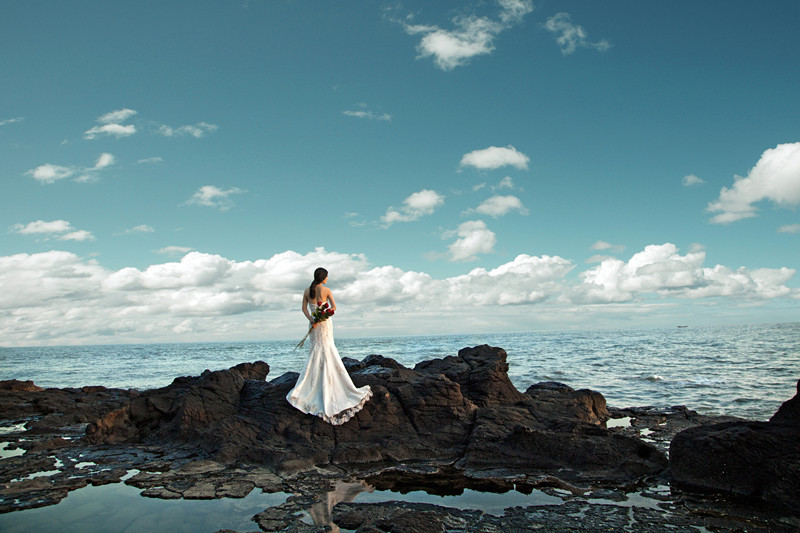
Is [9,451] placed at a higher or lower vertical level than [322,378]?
lower

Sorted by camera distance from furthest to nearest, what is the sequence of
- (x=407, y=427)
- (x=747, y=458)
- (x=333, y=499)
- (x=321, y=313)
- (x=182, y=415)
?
1. (x=182, y=415)
2. (x=321, y=313)
3. (x=407, y=427)
4. (x=747, y=458)
5. (x=333, y=499)

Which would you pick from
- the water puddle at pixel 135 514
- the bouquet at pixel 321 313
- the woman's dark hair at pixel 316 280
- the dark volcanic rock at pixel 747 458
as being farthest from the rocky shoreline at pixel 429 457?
the woman's dark hair at pixel 316 280

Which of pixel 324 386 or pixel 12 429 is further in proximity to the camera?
pixel 12 429

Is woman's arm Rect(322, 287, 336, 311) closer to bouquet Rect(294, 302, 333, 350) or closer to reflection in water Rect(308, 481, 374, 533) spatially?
bouquet Rect(294, 302, 333, 350)

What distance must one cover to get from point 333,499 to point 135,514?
249cm

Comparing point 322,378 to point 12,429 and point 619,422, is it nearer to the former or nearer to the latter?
point 619,422

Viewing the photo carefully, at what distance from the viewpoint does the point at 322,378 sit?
983 centimetres

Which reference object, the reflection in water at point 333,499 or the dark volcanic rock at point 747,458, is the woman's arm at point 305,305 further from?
the dark volcanic rock at point 747,458

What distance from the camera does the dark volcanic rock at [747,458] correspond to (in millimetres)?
6496

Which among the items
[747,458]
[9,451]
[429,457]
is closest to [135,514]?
[429,457]

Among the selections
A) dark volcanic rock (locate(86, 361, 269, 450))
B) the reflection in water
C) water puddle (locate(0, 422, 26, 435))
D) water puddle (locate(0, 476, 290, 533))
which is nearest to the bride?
dark volcanic rock (locate(86, 361, 269, 450))

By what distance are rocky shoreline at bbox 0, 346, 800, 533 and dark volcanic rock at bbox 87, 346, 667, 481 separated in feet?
0.10

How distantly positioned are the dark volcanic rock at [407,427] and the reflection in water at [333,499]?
1.24 metres

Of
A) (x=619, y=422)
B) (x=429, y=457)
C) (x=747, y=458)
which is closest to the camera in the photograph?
(x=747, y=458)
